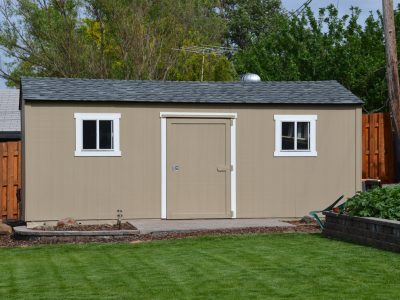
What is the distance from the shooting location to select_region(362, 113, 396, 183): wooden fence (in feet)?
80.5

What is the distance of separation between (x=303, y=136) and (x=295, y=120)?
17.3 inches

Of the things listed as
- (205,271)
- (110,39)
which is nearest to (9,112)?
(110,39)

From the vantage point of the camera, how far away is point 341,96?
19.4m

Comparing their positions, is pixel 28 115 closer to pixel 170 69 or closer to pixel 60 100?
pixel 60 100

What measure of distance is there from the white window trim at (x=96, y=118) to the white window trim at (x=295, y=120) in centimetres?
356

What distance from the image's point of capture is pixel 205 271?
10.9m

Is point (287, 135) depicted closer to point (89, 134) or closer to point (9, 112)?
point (89, 134)

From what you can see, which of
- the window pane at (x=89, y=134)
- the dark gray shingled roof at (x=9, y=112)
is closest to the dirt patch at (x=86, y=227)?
the window pane at (x=89, y=134)

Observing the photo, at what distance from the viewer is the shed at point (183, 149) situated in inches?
696

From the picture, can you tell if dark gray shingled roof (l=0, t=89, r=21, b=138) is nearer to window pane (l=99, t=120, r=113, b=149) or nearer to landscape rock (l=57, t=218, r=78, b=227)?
window pane (l=99, t=120, r=113, b=149)

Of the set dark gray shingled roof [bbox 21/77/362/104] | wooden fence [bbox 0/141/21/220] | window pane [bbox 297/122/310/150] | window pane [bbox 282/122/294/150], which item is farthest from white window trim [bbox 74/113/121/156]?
window pane [bbox 297/122/310/150]

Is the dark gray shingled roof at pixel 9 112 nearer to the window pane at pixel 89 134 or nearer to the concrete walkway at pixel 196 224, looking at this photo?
the window pane at pixel 89 134

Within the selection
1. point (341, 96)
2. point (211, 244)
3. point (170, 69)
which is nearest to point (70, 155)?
point (211, 244)

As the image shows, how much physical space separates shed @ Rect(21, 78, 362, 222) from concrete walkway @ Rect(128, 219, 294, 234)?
13.5 inches
